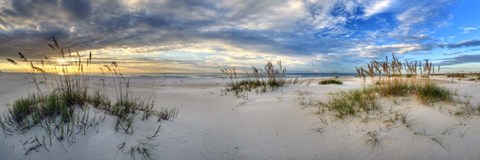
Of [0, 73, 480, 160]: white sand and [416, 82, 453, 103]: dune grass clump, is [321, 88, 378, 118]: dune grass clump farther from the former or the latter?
[416, 82, 453, 103]: dune grass clump

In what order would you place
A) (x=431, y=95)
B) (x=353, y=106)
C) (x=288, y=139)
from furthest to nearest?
(x=431, y=95) < (x=353, y=106) < (x=288, y=139)

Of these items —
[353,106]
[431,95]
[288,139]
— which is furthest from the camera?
[431,95]

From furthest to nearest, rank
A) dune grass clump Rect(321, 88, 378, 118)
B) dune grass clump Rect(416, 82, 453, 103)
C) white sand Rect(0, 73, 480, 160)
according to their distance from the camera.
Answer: dune grass clump Rect(416, 82, 453, 103)
dune grass clump Rect(321, 88, 378, 118)
white sand Rect(0, 73, 480, 160)

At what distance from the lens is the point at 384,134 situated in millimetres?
4066

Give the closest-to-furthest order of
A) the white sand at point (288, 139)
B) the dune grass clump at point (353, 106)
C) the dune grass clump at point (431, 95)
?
the white sand at point (288, 139) → the dune grass clump at point (353, 106) → the dune grass clump at point (431, 95)

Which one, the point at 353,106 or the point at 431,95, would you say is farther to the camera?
the point at 431,95

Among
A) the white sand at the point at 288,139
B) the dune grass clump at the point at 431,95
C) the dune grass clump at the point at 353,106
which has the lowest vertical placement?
the white sand at the point at 288,139

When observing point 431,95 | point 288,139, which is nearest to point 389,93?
point 431,95

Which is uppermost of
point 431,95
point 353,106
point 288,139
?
point 431,95

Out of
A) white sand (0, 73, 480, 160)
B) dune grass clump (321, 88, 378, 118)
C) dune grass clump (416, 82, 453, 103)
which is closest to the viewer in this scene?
white sand (0, 73, 480, 160)

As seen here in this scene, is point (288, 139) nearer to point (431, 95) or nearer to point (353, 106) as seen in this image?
point (353, 106)

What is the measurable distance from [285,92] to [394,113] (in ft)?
13.3

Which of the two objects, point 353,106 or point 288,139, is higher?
point 353,106

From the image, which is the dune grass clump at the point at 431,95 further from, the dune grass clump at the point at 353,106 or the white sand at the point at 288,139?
the dune grass clump at the point at 353,106
